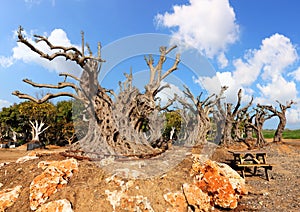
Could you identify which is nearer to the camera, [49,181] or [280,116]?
[49,181]

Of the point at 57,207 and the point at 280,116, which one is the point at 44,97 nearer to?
the point at 57,207

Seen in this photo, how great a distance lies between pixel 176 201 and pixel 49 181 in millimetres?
2878

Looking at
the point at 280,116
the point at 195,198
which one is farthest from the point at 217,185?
the point at 280,116

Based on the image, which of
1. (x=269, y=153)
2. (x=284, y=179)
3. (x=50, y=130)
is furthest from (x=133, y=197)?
(x=50, y=130)

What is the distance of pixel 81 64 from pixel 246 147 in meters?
18.7

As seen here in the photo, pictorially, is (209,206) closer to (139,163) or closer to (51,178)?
(139,163)

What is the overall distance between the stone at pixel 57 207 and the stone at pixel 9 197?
1.11m

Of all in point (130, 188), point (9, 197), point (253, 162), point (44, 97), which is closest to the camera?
point (130, 188)

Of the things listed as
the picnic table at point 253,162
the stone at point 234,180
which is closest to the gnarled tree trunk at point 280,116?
the picnic table at point 253,162

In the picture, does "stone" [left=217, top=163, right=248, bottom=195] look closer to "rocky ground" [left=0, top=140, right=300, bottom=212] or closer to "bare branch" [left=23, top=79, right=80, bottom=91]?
"rocky ground" [left=0, top=140, right=300, bottom=212]

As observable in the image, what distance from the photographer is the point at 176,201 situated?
5.18 metres

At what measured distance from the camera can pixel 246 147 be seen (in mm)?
22062

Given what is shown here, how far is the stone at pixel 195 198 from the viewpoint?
17.2 ft

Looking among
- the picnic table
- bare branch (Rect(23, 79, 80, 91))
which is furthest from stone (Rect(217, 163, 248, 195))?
bare branch (Rect(23, 79, 80, 91))
